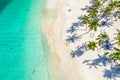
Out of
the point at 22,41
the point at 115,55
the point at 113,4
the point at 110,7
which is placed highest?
the point at 113,4

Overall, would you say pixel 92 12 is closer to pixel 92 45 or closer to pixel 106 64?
pixel 92 45

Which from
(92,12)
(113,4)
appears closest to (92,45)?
(92,12)

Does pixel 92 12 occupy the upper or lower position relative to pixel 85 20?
upper

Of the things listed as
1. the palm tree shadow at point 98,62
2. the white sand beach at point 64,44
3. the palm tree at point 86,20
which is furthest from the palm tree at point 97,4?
the palm tree shadow at point 98,62

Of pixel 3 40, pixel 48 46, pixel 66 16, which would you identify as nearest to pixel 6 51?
pixel 3 40

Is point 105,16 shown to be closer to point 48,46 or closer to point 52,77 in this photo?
point 48,46

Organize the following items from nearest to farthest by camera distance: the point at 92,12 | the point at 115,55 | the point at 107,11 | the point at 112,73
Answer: the point at 112,73 → the point at 115,55 → the point at 107,11 → the point at 92,12

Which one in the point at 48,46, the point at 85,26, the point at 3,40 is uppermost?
the point at 85,26
